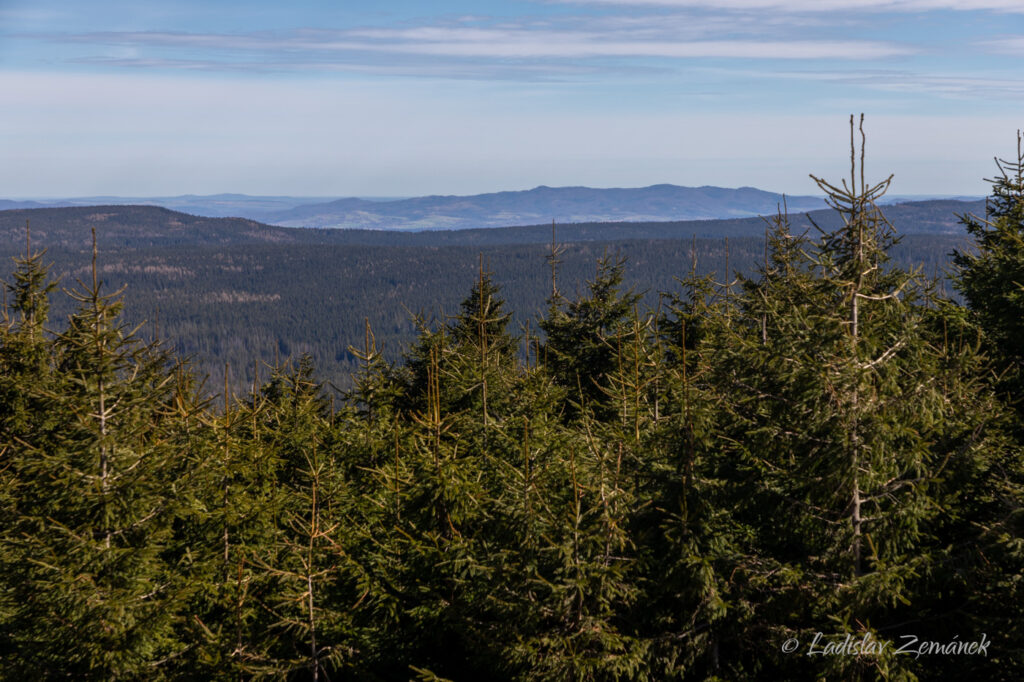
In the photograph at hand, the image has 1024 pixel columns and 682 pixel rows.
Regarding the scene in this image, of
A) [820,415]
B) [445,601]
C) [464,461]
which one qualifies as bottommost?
[445,601]

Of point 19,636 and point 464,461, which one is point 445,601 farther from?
point 19,636

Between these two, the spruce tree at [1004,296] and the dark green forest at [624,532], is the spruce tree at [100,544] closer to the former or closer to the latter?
the dark green forest at [624,532]

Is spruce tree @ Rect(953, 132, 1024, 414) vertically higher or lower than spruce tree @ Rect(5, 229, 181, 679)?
higher

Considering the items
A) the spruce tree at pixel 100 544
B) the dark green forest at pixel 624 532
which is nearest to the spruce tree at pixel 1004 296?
the dark green forest at pixel 624 532

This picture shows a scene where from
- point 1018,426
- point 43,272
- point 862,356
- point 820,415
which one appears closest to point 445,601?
point 820,415

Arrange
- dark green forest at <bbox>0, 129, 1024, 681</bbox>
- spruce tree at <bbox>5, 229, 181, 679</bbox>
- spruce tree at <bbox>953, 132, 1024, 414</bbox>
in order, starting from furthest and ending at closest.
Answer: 1. spruce tree at <bbox>953, 132, 1024, 414</bbox>
2. spruce tree at <bbox>5, 229, 181, 679</bbox>
3. dark green forest at <bbox>0, 129, 1024, 681</bbox>

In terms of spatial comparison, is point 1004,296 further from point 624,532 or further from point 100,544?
point 100,544

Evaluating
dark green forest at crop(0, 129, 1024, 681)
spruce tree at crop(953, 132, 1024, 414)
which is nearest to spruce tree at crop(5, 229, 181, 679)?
dark green forest at crop(0, 129, 1024, 681)

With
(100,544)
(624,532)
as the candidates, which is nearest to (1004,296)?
(624,532)

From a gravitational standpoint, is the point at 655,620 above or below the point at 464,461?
below

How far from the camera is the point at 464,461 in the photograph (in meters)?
14.5

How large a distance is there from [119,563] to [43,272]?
647 inches

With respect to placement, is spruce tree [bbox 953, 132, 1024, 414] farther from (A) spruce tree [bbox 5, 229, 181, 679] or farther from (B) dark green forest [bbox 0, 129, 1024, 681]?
(A) spruce tree [bbox 5, 229, 181, 679]

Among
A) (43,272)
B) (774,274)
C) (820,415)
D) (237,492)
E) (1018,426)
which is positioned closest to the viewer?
(820,415)
